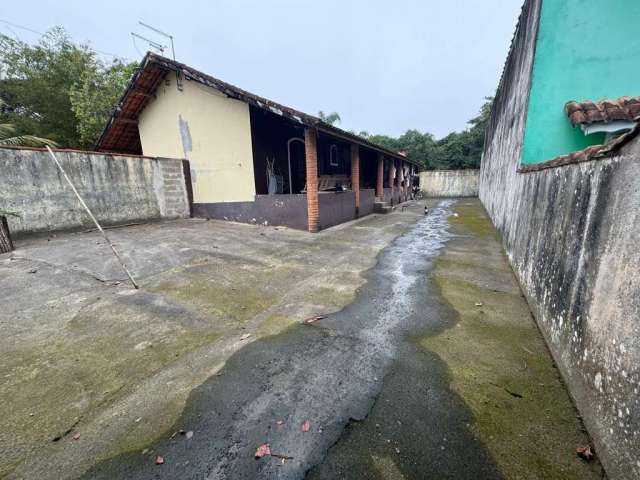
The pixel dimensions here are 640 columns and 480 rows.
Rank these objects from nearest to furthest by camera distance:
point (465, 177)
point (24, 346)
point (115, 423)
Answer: point (115, 423)
point (24, 346)
point (465, 177)

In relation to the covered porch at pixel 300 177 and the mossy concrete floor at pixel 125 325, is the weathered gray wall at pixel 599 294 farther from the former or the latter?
the covered porch at pixel 300 177

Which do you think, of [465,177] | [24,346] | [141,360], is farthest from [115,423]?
[465,177]

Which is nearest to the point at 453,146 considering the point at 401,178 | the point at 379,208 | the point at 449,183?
the point at 449,183

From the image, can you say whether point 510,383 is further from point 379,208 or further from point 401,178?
point 401,178

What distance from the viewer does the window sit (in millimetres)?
12094

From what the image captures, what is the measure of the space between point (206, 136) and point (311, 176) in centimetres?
465

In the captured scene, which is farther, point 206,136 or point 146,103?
point 146,103

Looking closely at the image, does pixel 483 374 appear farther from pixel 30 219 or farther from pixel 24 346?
pixel 30 219

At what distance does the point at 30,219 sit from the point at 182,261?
5652mm

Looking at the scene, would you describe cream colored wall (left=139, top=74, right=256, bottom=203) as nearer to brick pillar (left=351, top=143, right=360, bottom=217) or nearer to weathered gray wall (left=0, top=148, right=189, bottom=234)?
weathered gray wall (left=0, top=148, right=189, bottom=234)

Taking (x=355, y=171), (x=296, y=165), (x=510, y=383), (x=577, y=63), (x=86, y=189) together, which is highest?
(x=577, y=63)

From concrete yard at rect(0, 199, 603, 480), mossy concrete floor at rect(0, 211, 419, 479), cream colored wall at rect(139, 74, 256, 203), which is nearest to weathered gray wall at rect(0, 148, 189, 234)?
cream colored wall at rect(139, 74, 256, 203)

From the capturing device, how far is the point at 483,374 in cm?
206

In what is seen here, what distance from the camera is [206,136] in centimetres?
939
